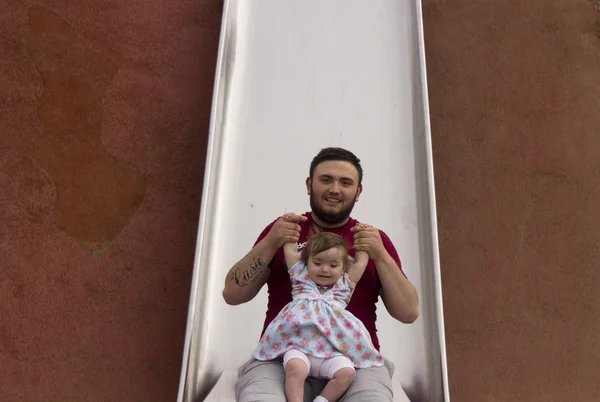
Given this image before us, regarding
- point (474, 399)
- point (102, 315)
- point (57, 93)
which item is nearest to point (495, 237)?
point (474, 399)

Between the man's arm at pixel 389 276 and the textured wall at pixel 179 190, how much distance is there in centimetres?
92

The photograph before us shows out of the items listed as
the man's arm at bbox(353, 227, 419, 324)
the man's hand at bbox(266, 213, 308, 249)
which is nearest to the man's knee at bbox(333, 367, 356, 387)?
the man's arm at bbox(353, 227, 419, 324)

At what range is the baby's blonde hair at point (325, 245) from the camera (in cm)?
160

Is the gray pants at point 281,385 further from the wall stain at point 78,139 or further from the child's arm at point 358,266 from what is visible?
the wall stain at point 78,139

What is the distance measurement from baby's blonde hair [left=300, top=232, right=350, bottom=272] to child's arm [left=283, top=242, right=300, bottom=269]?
34 millimetres

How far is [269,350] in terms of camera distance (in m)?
1.60

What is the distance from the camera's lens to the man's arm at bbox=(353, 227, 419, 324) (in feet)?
5.50

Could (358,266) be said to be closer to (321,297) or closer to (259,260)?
(321,297)

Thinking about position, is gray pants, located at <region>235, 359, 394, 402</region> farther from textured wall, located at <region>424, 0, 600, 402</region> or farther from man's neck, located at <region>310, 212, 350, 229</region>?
textured wall, located at <region>424, 0, 600, 402</region>

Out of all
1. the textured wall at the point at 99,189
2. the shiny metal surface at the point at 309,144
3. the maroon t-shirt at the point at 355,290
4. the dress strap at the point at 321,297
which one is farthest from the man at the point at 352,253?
the textured wall at the point at 99,189

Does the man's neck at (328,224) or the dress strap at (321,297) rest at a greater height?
the man's neck at (328,224)

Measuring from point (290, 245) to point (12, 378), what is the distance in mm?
1277

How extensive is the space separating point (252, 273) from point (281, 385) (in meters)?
0.29

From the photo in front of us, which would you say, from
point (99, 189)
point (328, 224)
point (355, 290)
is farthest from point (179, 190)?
point (355, 290)
